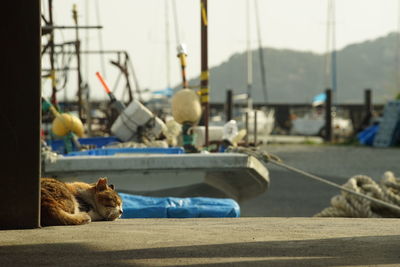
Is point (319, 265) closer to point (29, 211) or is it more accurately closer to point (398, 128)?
point (29, 211)

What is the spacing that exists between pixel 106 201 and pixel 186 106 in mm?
5429

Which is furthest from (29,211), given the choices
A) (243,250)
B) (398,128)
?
(398,128)

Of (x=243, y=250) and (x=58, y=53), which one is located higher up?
(x=58, y=53)

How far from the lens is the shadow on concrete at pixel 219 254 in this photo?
4215 mm

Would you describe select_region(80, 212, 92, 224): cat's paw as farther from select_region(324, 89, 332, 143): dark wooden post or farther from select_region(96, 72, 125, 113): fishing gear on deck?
select_region(324, 89, 332, 143): dark wooden post

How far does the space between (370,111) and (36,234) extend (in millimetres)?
28212

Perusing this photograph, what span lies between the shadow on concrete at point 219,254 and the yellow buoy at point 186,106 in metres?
6.34

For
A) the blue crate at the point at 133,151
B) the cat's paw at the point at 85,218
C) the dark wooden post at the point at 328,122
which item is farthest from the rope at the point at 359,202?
the dark wooden post at the point at 328,122

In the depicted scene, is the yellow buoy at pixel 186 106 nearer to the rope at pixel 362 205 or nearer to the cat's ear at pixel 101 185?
the rope at pixel 362 205

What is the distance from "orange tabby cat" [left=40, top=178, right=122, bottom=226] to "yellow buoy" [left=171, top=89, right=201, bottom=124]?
5295 mm

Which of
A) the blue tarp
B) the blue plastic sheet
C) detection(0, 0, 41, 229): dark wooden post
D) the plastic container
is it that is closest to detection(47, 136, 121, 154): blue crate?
the plastic container

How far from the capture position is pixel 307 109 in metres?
46.0

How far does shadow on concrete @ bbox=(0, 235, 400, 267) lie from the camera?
13.8 feet

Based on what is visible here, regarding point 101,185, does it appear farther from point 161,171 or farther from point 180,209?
point 161,171
